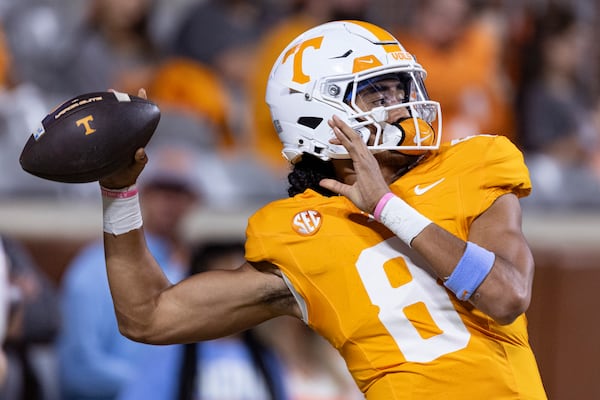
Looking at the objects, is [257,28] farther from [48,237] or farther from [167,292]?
[167,292]

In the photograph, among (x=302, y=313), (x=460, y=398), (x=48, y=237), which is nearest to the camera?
(x=460, y=398)

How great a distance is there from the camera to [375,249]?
8.39ft

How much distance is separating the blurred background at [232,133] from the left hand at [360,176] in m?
1.78

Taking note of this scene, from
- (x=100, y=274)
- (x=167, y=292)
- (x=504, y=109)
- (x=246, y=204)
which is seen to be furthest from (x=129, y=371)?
(x=504, y=109)

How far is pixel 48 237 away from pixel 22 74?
0.99 metres

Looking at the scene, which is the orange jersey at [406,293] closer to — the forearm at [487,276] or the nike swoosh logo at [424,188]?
the nike swoosh logo at [424,188]

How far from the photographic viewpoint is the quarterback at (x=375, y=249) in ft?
8.06

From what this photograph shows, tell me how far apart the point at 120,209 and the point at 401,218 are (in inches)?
26.4

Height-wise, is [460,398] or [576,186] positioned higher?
[460,398]

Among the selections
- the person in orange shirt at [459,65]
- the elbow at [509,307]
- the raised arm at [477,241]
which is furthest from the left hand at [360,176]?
the person in orange shirt at [459,65]

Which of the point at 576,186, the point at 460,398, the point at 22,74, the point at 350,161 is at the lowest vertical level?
the point at 576,186

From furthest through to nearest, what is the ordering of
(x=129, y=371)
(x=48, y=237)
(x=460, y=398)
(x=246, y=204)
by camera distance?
(x=246, y=204) → (x=48, y=237) → (x=129, y=371) → (x=460, y=398)

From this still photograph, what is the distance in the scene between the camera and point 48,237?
4824 millimetres

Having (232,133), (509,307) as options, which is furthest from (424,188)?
(232,133)
